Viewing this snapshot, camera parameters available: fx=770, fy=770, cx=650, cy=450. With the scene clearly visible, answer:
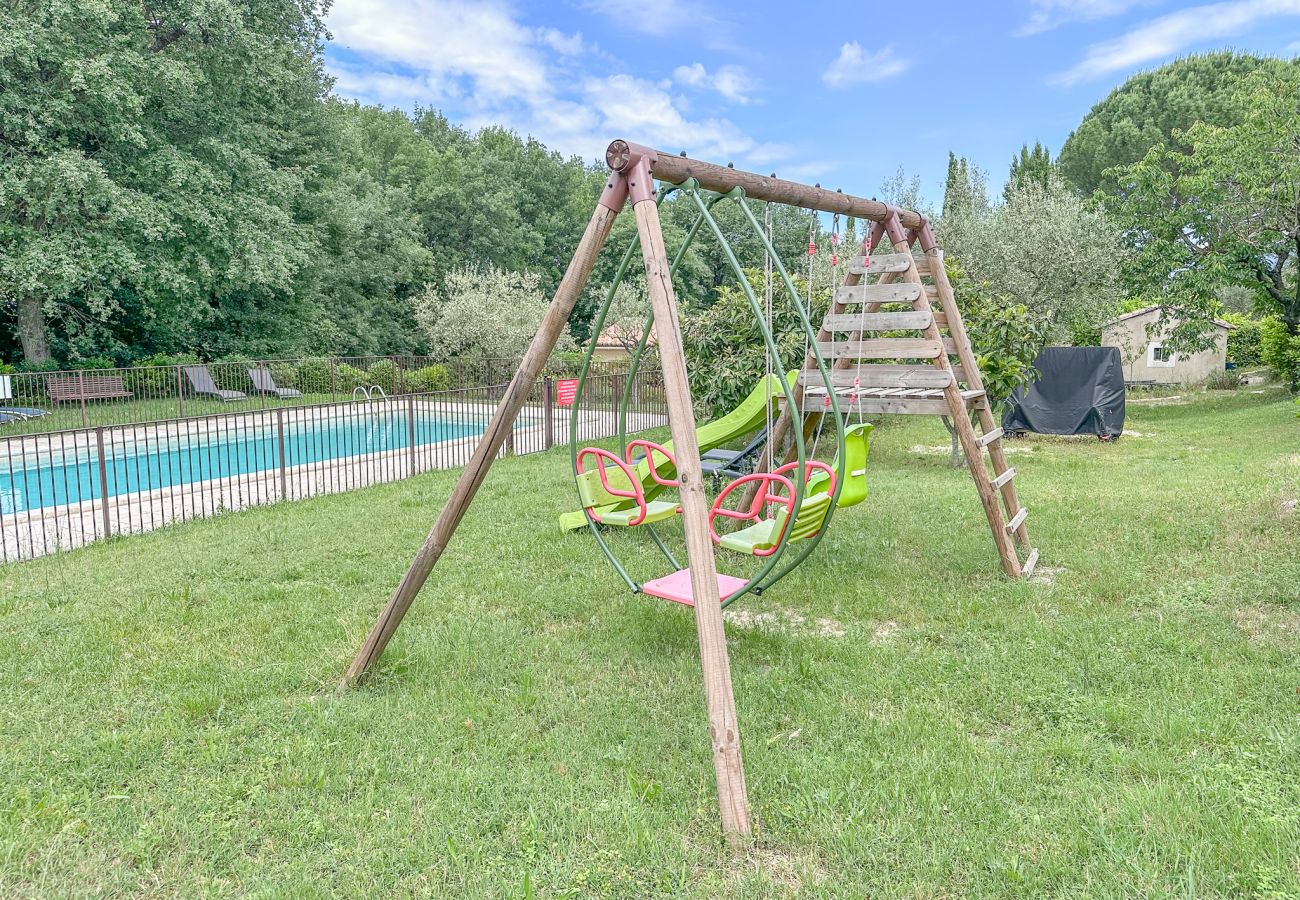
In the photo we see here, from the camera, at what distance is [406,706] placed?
3141mm

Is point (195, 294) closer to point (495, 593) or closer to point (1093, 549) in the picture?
point (495, 593)

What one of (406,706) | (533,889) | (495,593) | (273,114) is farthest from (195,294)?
(533,889)

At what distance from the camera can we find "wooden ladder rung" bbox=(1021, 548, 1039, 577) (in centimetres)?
480

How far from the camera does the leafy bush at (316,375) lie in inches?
768

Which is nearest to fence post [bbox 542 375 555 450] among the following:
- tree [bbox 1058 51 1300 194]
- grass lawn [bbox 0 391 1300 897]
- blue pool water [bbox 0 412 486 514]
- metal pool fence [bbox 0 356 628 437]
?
metal pool fence [bbox 0 356 628 437]

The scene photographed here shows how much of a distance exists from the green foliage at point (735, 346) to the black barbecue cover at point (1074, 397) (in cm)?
541

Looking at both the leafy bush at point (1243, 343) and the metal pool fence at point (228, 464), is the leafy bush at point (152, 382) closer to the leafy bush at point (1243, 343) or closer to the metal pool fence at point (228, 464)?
the metal pool fence at point (228, 464)

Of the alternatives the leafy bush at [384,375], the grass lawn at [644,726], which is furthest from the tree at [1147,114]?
the grass lawn at [644,726]

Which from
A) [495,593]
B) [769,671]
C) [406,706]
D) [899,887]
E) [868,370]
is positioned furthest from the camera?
[868,370]

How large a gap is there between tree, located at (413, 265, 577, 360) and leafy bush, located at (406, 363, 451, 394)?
213cm

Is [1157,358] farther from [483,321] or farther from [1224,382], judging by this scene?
[483,321]

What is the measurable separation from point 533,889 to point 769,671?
5.43ft

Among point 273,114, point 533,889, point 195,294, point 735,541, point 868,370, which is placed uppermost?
point 273,114

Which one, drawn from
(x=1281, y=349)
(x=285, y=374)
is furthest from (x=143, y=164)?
(x=1281, y=349)
